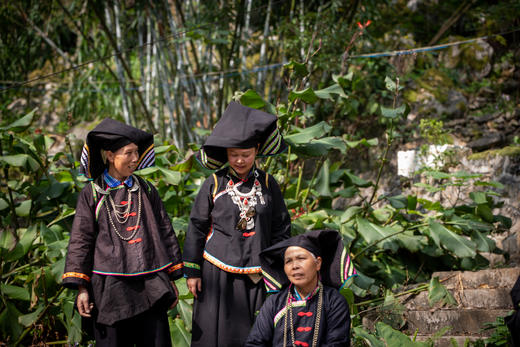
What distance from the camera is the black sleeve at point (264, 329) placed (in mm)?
2039

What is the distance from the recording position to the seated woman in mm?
1983

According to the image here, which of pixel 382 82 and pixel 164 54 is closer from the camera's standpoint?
pixel 164 54

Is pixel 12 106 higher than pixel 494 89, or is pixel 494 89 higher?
pixel 494 89

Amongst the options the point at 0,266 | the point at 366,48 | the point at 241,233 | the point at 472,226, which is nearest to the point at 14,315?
the point at 0,266

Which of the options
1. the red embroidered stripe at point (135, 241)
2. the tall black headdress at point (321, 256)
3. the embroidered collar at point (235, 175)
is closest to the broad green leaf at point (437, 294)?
the tall black headdress at point (321, 256)

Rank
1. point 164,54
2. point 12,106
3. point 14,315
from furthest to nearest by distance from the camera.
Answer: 1. point 12,106
2. point 164,54
3. point 14,315

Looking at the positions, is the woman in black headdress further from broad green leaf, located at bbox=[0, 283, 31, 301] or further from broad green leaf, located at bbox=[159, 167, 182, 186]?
broad green leaf, located at bbox=[0, 283, 31, 301]

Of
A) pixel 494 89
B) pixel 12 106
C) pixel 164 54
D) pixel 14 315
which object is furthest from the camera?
pixel 12 106

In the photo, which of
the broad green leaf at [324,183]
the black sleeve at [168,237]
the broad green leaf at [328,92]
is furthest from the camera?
the broad green leaf at [324,183]

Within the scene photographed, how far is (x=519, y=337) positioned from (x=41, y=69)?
909cm

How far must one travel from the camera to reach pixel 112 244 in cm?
214

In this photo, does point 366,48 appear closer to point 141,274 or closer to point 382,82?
point 382,82

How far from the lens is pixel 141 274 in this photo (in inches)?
84.2

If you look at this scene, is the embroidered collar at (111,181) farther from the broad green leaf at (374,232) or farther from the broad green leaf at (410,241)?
the broad green leaf at (410,241)
